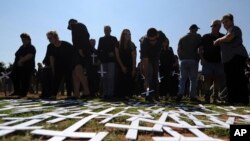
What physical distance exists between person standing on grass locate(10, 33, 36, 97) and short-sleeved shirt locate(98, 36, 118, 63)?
5.91ft

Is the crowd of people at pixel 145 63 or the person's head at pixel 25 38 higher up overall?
the person's head at pixel 25 38

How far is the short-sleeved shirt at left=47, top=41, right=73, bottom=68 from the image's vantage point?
9.32 m

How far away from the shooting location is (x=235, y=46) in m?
7.35

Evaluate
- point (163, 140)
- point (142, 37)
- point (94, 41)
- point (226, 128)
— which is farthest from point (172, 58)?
point (163, 140)

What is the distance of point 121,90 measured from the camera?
31.5ft

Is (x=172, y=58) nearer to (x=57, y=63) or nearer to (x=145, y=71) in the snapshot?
(x=145, y=71)

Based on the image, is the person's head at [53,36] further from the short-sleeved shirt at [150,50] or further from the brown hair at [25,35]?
the short-sleeved shirt at [150,50]

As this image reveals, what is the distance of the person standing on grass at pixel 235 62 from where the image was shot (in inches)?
289

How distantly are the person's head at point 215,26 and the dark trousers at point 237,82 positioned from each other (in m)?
1.06

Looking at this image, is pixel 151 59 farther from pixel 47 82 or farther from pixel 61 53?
pixel 47 82

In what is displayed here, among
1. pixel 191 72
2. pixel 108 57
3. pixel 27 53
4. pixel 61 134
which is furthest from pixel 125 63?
pixel 61 134

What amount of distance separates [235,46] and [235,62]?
309 mm

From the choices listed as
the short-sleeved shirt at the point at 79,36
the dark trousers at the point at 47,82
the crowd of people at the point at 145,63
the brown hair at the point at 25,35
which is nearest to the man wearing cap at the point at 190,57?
the crowd of people at the point at 145,63

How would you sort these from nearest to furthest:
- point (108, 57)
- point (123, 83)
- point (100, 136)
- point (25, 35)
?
point (100, 136) < point (108, 57) < point (123, 83) < point (25, 35)
